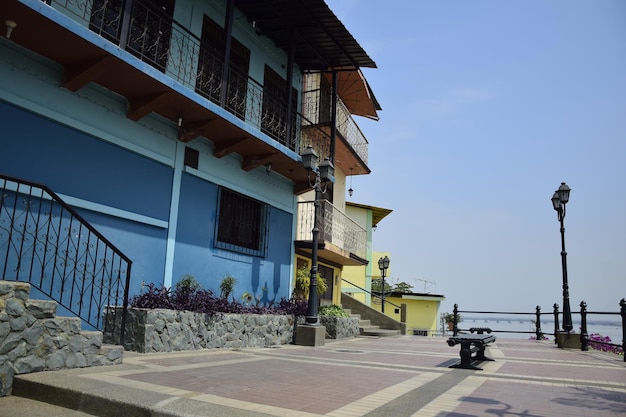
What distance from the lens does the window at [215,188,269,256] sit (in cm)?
1129

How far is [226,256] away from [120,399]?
699 cm

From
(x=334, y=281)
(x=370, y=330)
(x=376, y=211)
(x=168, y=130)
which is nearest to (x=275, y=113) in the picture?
(x=168, y=130)

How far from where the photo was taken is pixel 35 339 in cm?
525

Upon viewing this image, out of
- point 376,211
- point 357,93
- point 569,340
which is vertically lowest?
point 569,340

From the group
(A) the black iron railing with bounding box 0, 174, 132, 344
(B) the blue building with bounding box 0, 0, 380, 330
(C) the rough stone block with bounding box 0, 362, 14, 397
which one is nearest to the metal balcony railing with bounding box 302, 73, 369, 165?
(B) the blue building with bounding box 0, 0, 380, 330

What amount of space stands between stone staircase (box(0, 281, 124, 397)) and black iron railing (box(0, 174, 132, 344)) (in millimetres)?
493

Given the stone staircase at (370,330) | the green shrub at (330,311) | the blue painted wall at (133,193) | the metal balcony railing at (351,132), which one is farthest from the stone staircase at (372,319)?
the blue painted wall at (133,193)

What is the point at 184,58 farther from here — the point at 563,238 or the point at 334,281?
the point at 563,238

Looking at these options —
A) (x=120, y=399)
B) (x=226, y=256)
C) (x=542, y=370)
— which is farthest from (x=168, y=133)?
(x=542, y=370)

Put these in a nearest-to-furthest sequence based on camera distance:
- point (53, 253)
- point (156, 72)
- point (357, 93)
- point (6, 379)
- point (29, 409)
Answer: point (29, 409) → point (6, 379) → point (53, 253) → point (156, 72) → point (357, 93)

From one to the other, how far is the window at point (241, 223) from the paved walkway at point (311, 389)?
3898 millimetres

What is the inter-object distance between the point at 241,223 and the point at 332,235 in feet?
15.0

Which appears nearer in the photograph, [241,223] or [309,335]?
[309,335]

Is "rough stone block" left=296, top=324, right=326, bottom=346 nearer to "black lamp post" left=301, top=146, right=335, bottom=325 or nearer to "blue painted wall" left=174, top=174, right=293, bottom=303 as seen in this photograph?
"black lamp post" left=301, top=146, right=335, bottom=325
